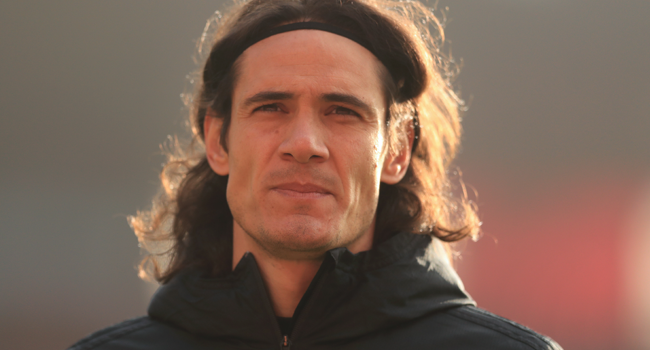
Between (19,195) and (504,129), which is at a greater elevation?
(504,129)

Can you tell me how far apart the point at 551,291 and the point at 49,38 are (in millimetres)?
11040

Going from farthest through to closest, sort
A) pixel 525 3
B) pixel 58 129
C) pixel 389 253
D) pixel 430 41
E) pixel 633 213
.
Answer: pixel 525 3
pixel 58 129
pixel 633 213
pixel 430 41
pixel 389 253

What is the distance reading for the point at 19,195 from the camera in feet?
36.3

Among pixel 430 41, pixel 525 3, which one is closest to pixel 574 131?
pixel 525 3

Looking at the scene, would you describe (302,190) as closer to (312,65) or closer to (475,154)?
(312,65)

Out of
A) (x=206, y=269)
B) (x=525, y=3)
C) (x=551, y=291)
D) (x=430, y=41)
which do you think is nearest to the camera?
(x=206, y=269)

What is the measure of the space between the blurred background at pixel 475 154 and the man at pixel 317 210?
757 centimetres

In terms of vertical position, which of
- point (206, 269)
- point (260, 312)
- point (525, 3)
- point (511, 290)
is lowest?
point (260, 312)

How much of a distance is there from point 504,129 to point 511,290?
3681 millimetres

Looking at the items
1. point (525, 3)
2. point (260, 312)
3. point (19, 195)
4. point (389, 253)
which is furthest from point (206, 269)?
point (525, 3)

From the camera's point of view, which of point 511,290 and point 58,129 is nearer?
point 511,290

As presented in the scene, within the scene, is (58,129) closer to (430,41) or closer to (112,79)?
(112,79)

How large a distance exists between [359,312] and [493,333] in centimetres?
55

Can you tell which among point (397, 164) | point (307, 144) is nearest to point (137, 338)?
point (307, 144)
